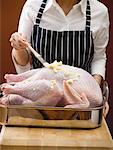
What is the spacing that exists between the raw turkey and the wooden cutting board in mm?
58

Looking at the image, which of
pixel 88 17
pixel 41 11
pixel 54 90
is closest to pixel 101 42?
pixel 88 17

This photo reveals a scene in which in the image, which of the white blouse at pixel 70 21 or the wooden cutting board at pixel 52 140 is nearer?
the wooden cutting board at pixel 52 140

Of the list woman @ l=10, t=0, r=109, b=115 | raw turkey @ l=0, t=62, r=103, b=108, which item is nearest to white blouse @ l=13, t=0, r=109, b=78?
woman @ l=10, t=0, r=109, b=115

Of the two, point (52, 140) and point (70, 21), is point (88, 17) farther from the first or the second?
point (52, 140)

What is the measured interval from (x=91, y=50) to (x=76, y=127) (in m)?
0.59

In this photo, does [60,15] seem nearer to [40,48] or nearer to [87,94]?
[40,48]

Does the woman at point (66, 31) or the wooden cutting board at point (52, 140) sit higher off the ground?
the woman at point (66, 31)

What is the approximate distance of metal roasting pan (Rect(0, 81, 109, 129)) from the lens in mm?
689

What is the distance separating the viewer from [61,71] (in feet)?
2.53

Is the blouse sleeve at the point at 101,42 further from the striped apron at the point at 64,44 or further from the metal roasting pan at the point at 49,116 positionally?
the metal roasting pan at the point at 49,116

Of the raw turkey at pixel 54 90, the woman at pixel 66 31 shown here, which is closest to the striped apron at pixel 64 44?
the woman at pixel 66 31

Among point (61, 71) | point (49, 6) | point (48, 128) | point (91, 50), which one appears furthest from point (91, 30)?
point (48, 128)

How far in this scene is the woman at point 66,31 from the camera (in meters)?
1.25

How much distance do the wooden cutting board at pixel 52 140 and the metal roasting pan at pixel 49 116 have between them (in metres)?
0.02
